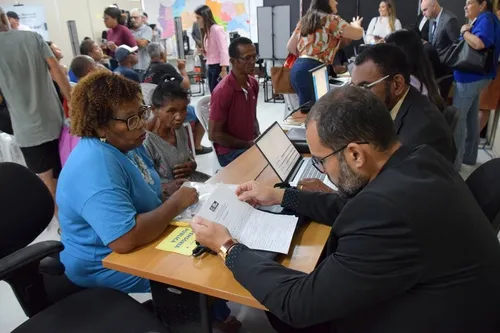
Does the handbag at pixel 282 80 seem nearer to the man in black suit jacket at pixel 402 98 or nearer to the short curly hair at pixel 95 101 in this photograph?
the man in black suit jacket at pixel 402 98

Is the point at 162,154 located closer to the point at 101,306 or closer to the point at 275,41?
the point at 101,306

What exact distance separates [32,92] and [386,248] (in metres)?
2.42

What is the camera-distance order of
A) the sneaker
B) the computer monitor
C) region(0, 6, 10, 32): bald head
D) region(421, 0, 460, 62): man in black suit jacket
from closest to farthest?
region(0, 6, 10, 32): bald head
the computer monitor
region(421, 0, 460, 62): man in black suit jacket
the sneaker

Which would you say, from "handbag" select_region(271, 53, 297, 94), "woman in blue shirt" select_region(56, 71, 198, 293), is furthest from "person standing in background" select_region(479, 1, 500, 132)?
"woman in blue shirt" select_region(56, 71, 198, 293)

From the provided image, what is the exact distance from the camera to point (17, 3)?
569 cm

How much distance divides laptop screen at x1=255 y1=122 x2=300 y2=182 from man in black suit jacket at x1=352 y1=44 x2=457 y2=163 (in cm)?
41

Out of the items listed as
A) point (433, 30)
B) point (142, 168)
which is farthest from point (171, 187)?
point (433, 30)

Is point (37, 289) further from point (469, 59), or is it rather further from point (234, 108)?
A: point (469, 59)

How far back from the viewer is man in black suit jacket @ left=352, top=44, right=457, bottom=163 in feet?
4.79

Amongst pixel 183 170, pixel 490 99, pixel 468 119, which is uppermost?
pixel 183 170

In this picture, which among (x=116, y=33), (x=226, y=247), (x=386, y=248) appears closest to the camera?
(x=386, y=248)

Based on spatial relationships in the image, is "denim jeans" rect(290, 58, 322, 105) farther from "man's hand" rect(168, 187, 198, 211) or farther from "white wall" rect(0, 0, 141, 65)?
"white wall" rect(0, 0, 141, 65)

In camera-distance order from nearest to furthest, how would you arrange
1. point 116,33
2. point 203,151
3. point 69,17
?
point 203,151
point 116,33
point 69,17

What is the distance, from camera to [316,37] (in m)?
3.12
